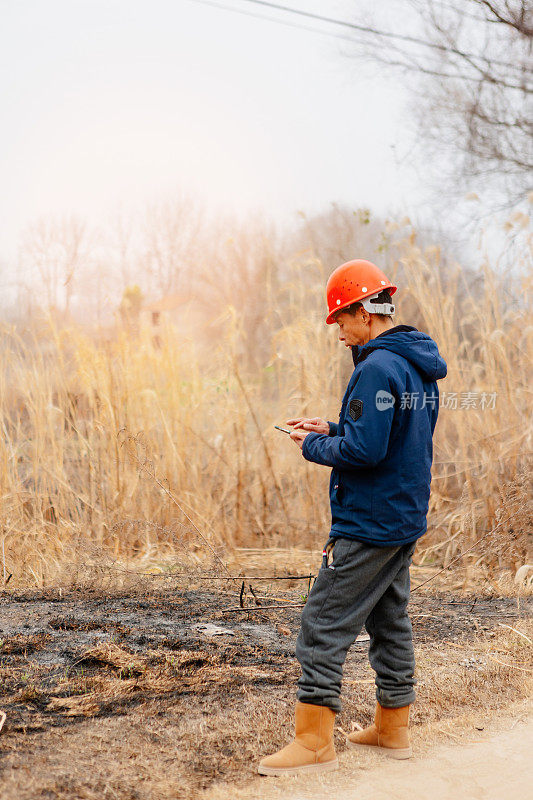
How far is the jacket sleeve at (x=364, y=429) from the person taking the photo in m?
2.60

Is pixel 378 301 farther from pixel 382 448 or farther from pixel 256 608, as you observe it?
pixel 256 608

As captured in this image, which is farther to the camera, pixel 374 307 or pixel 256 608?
pixel 256 608

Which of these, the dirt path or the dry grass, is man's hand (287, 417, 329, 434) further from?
the dry grass

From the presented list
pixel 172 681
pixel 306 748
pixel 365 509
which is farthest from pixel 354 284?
pixel 172 681

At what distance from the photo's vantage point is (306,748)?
2691 millimetres

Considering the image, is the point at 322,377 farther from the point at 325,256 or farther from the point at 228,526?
the point at 325,256

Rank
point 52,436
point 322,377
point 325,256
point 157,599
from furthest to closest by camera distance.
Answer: point 325,256, point 322,377, point 52,436, point 157,599

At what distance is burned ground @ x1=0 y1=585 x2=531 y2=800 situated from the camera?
2.69 metres

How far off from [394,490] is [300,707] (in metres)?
0.79

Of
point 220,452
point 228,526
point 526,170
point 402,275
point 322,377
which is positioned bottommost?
point 228,526

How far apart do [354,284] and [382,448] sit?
0.62 meters

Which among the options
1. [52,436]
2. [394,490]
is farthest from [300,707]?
[52,436]

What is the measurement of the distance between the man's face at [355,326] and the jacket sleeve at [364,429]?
245mm

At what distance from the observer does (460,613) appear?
16.2ft
